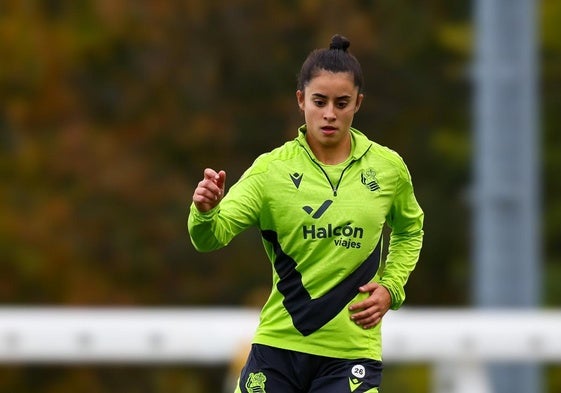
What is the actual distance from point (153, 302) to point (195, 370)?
167 centimetres

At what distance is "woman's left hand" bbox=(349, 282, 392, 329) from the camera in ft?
20.0

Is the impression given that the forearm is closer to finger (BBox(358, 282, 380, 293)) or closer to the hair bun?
finger (BBox(358, 282, 380, 293))

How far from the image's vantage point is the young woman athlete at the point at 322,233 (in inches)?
237

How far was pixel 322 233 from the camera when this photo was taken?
6016mm

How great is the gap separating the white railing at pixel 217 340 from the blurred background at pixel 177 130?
42.2ft

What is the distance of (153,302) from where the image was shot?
23.0 meters

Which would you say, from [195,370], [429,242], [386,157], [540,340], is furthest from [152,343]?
[429,242]

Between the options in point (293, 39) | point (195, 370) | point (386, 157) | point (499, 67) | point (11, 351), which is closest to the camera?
point (386, 157)

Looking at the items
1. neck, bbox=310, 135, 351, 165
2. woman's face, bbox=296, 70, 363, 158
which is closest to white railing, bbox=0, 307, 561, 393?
neck, bbox=310, 135, 351, 165

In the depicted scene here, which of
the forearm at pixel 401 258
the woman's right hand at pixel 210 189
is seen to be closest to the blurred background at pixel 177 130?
the forearm at pixel 401 258

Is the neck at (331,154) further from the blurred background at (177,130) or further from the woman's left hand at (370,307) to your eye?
the blurred background at (177,130)

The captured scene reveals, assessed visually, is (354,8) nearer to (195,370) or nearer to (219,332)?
(195,370)

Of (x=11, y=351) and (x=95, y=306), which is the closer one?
(x=11, y=351)

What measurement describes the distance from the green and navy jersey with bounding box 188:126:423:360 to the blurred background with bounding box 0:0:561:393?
16086 millimetres
